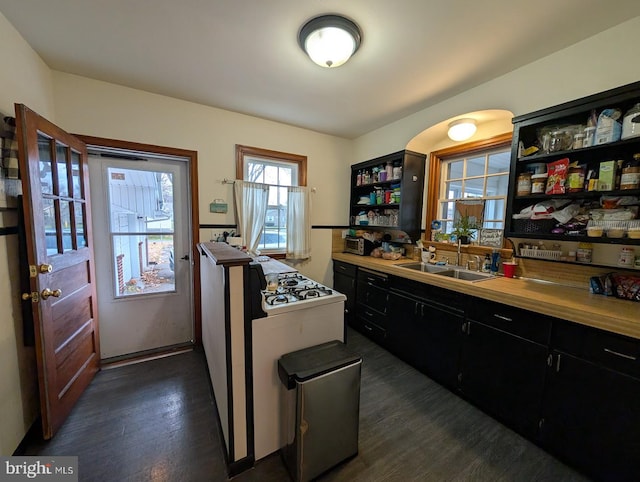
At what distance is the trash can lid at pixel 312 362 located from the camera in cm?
121

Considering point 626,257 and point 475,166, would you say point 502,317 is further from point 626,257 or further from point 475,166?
point 475,166

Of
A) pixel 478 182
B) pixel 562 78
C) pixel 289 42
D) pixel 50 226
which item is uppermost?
pixel 289 42

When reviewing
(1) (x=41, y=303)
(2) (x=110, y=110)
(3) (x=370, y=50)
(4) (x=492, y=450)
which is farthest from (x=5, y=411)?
(3) (x=370, y=50)

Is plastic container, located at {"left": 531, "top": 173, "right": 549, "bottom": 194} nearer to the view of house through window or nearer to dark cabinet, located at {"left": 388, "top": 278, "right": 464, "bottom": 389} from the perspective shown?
the view of house through window

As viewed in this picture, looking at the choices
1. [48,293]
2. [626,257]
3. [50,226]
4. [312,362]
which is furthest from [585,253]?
[50,226]

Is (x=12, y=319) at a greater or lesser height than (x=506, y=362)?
greater

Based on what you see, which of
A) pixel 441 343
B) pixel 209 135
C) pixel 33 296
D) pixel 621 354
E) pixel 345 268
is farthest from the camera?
pixel 345 268

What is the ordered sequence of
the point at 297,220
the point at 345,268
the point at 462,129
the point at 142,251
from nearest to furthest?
the point at 462,129
the point at 142,251
the point at 297,220
the point at 345,268

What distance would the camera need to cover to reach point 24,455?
139cm

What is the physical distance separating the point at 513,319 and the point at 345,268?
1.89 m

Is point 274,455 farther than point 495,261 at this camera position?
No

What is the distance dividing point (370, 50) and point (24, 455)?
3.23m

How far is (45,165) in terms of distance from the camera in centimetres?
158

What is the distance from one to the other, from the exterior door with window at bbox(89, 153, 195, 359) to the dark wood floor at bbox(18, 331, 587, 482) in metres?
0.50
